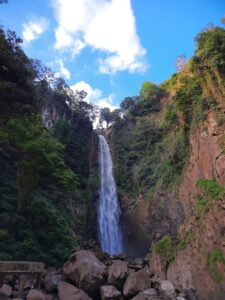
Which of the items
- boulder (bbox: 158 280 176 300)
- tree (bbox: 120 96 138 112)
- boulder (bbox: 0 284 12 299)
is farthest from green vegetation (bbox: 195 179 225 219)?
tree (bbox: 120 96 138 112)

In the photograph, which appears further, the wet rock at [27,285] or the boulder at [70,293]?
the wet rock at [27,285]

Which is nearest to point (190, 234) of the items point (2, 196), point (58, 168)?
point (58, 168)

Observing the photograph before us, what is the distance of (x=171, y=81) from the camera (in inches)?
1348

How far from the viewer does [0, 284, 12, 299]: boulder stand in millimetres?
9820

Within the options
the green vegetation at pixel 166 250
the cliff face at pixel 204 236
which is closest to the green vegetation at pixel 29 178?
the green vegetation at pixel 166 250

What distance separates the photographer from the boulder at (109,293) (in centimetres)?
1064

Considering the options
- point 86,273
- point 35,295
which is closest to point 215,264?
point 86,273

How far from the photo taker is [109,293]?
10.7m

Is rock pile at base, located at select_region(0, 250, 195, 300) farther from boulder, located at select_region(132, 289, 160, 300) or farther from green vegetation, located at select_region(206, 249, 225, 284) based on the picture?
green vegetation, located at select_region(206, 249, 225, 284)

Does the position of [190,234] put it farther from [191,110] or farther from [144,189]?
[144,189]

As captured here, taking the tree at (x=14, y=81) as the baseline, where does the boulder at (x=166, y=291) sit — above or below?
below

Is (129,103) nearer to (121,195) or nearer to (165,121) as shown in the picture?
(165,121)

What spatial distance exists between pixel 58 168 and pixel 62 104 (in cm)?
1763

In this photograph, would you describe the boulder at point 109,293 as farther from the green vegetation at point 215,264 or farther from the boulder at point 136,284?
the green vegetation at point 215,264
